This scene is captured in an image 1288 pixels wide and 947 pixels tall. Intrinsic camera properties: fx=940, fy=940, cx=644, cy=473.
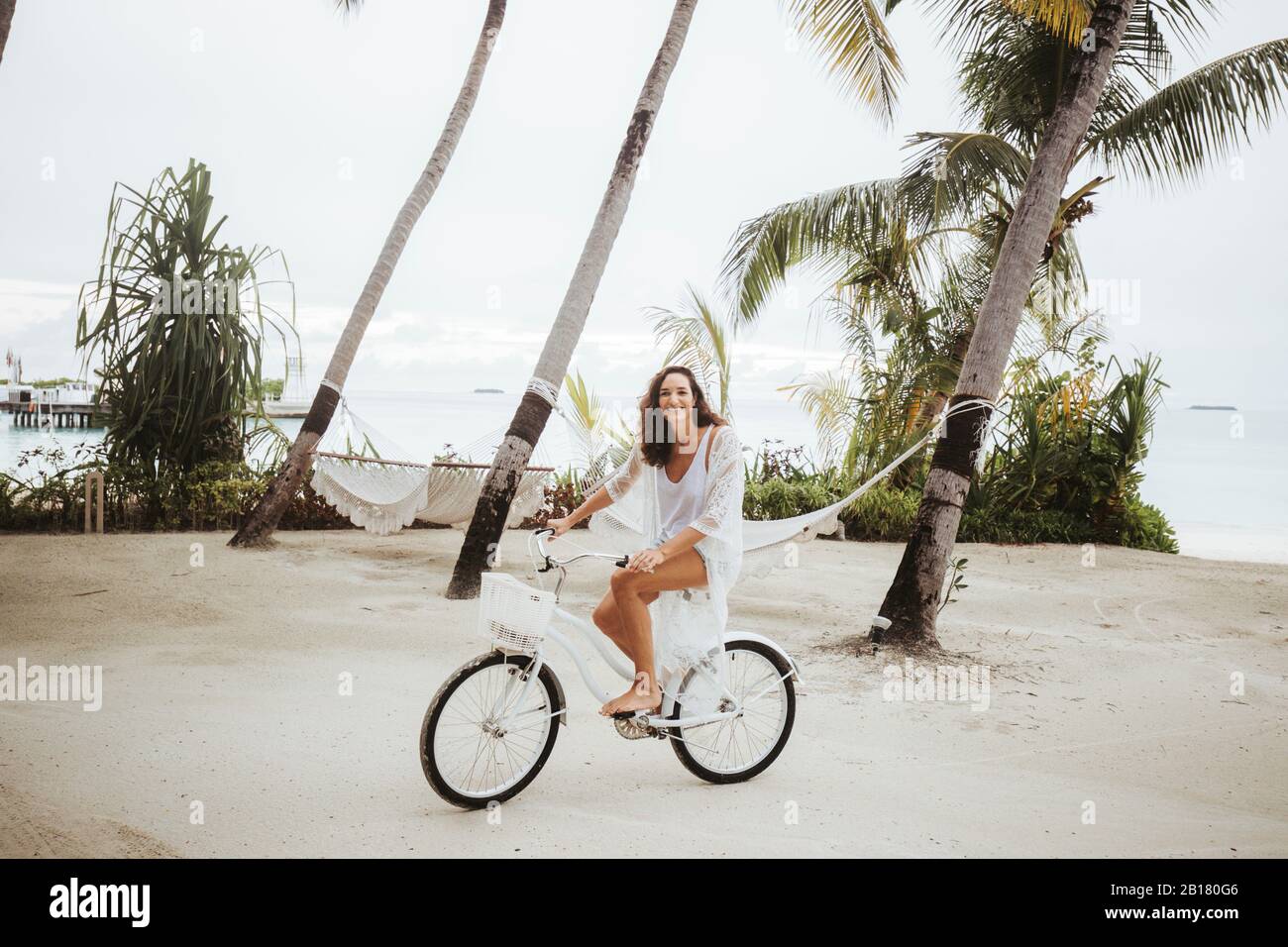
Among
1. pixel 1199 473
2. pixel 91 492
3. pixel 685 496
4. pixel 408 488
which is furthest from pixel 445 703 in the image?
pixel 1199 473

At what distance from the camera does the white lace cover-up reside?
272 centimetres

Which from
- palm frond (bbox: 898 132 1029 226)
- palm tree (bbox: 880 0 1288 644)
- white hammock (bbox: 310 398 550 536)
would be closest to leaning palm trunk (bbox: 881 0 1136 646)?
palm tree (bbox: 880 0 1288 644)

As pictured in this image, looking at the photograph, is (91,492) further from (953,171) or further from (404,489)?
(953,171)

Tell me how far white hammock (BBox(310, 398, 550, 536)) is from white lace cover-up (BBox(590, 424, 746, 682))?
3082mm

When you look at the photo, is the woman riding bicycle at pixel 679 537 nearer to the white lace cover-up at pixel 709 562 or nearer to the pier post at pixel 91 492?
the white lace cover-up at pixel 709 562

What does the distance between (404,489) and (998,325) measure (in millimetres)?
3779

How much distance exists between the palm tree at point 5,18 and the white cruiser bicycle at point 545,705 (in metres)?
3.39

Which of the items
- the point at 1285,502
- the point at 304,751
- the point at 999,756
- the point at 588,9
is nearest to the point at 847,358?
the point at 588,9

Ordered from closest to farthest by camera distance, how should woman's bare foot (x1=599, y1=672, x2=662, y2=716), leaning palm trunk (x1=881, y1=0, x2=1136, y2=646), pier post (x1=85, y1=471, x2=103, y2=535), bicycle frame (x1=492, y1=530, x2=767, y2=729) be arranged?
bicycle frame (x1=492, y1=530, x2=767, y2=729), woman's bare foot (x1=599, y1=672, x2=662, y2=716), leaning palm trunk (x1=881, y1=0, x2=1136, y2=646), pier post (x1=85, y1=471, x2=103, y2=535)

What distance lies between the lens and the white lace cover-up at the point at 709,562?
272 cm

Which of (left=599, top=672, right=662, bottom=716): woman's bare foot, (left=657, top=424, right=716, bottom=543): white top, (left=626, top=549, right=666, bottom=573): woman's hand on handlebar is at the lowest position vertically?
(left=599, top=672, right=662, bottom=716): woman's bare foot

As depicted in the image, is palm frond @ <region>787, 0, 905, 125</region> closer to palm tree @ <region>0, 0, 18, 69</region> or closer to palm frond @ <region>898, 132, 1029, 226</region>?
palm frond @ <region>898, 132, 1029, 226</region>

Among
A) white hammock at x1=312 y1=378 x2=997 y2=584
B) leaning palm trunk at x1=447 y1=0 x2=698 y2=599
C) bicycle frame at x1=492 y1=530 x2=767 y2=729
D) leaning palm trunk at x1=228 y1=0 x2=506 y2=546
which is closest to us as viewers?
bicycle frame at x1=492 y1=530 x2=767 y2=729

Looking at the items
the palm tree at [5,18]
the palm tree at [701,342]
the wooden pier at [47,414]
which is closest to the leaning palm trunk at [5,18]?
the palm tree at [5,18]
